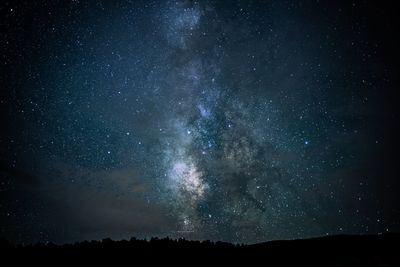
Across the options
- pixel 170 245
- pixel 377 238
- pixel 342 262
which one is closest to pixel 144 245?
pixel 170 245

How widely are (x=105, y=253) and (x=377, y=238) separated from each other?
33.3 feet

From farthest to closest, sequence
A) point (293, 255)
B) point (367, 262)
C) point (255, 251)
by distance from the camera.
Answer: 1. point (255, 251)
2. point (293, 255)
3. point (367, 262)

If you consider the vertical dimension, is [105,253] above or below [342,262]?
above

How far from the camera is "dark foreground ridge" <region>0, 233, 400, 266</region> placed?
406 inches

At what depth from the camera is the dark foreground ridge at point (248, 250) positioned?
10.3m

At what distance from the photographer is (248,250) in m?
11.7

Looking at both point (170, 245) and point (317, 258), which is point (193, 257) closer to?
point (170, 245)

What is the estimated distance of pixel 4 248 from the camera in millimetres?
11125

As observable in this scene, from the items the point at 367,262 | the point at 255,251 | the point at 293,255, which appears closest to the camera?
the point at 367,262

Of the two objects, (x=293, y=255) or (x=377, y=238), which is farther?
(x=377, y=238)

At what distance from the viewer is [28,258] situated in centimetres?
1053

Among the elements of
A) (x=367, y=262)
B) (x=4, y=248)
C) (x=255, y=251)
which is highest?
(x=4, y=248)

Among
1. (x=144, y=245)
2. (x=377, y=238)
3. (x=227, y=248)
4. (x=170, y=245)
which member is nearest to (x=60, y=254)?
(x=144, y=245)

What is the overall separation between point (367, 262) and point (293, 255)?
7.55 ft
